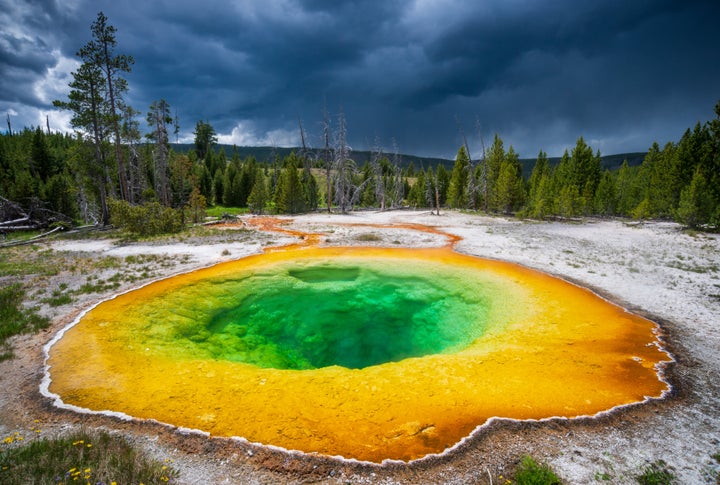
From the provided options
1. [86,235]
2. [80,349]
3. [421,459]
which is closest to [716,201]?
[421,459]

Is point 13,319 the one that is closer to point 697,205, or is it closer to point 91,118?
point 91,118

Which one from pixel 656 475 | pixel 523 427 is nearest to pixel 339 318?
pixel 523 427

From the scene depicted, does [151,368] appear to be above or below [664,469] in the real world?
below

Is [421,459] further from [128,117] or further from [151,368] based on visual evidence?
[128,117]

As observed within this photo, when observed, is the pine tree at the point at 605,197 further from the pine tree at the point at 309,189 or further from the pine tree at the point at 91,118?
the pine tree at the point at 91,118

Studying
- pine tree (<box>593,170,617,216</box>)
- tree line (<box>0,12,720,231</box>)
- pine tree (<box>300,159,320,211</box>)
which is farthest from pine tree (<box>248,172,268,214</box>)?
pine tree (<box>593,170,617,216</box>)

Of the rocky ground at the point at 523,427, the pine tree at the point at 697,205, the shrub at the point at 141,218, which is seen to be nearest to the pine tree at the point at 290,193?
the shrub at the point at 141,218

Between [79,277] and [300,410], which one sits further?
[79,277]
